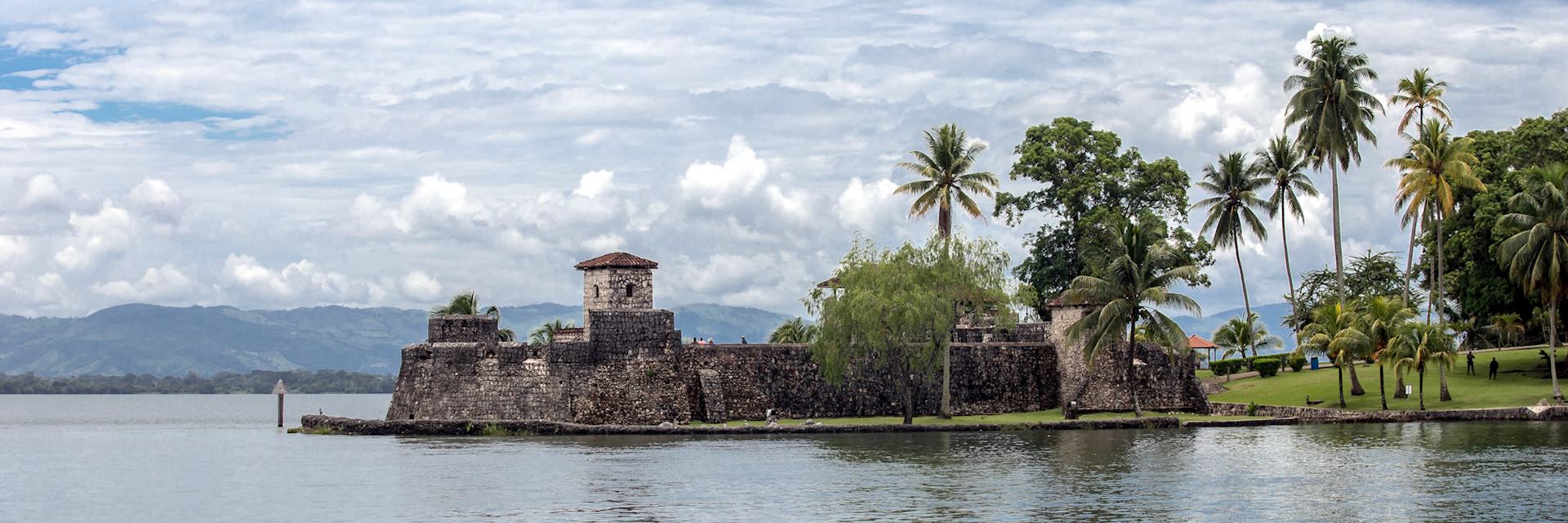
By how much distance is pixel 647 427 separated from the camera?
53469 millimetres

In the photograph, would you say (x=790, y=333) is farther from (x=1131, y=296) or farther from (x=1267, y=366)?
(x=1131, y=296)

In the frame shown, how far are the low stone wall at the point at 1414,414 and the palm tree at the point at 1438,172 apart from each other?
838 cm

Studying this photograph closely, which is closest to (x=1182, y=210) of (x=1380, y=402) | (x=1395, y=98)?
(x=1395, y=98)

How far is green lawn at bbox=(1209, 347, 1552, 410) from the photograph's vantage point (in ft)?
188

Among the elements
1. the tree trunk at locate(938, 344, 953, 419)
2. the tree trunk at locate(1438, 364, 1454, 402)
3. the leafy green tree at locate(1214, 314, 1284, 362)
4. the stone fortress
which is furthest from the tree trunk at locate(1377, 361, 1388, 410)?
the tree trunk at locate(938, 344, 953, 419)

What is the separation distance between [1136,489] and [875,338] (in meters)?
18.2

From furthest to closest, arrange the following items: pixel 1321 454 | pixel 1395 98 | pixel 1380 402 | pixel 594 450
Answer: pixel 1395 98
pixel 1380 402
pixel 594 450
pixel 1321 454

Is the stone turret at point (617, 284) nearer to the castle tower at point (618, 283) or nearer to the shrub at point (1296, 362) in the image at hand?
the castle tower at point (618, 283)

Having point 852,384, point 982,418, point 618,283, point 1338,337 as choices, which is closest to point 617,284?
point 618,283

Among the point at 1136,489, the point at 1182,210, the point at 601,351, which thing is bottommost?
the point at 1136,489

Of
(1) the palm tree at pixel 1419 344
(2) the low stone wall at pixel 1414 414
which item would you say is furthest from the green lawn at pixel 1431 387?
(1) the palm tree at pixel 1419 344

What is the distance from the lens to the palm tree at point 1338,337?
186 ft

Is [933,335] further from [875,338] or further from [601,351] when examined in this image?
[601,351]

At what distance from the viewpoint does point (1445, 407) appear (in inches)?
2247
